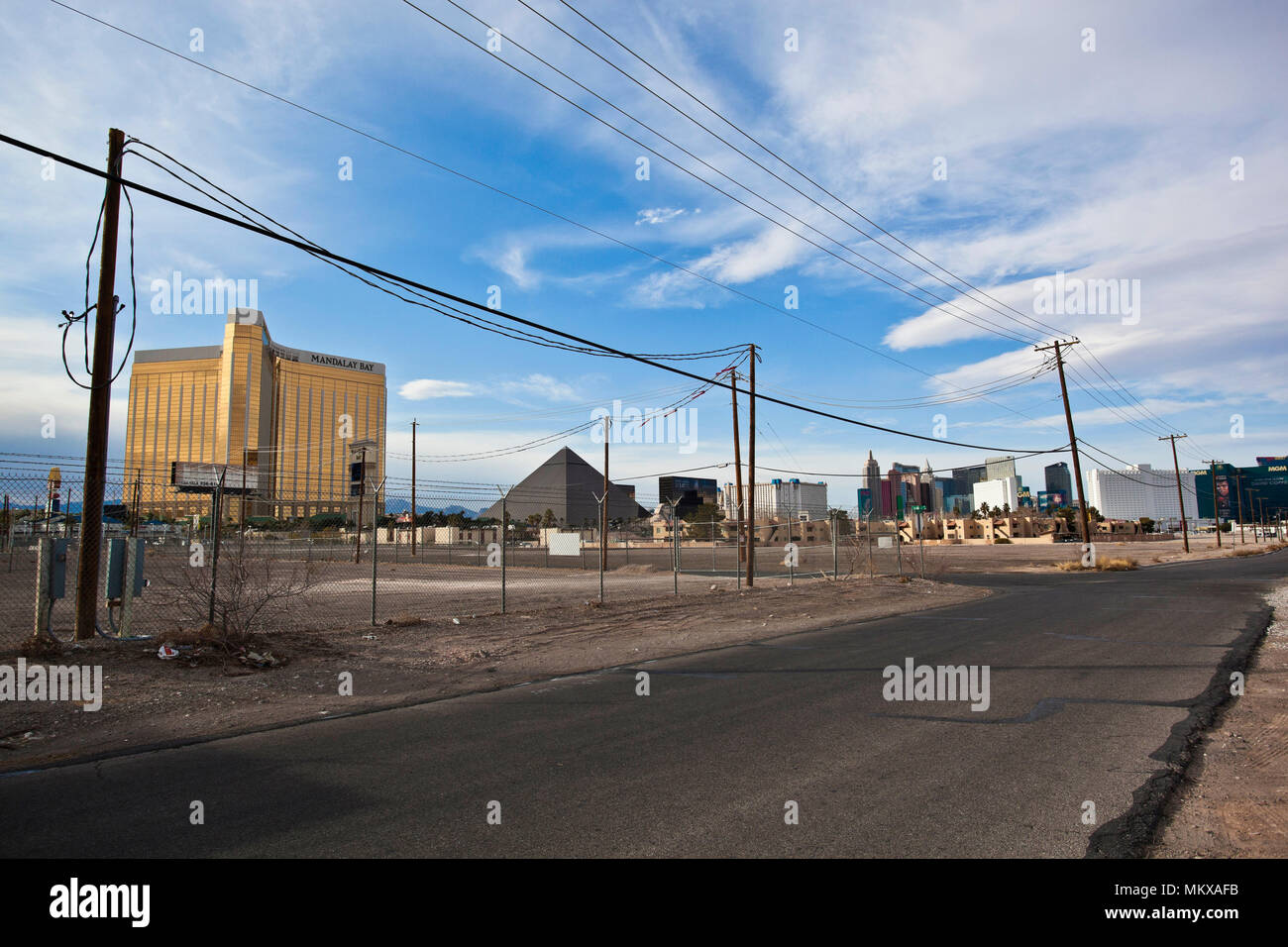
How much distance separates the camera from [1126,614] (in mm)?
15180

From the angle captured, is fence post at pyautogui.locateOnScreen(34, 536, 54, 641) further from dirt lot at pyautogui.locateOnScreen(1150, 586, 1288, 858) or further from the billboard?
dirt lot at pyautogui.locateOnScreen(1150, 586, 1288, 858)

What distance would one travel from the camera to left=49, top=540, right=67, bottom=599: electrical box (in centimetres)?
896

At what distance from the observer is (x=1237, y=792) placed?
4.80 meters

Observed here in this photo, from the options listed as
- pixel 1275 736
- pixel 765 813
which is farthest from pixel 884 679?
pixel 765 813

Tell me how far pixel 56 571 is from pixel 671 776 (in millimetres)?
8655

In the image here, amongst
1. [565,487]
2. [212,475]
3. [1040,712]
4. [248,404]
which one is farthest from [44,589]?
[565,487]

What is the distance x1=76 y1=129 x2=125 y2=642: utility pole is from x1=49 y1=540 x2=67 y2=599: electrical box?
0.20 m

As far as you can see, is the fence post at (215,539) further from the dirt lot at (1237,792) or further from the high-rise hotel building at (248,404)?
the high-rise hotel building at (248,404)

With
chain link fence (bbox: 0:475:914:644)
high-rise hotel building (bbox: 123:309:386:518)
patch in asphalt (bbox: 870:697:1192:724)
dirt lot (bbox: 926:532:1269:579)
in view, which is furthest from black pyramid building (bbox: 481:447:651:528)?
patch in asphalt (bbox: 870:697:1192:724)

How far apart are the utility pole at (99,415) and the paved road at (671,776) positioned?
192 inches

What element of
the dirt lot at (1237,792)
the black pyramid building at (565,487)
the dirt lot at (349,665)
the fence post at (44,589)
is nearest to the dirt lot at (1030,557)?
the dirt lot at (349,665)
